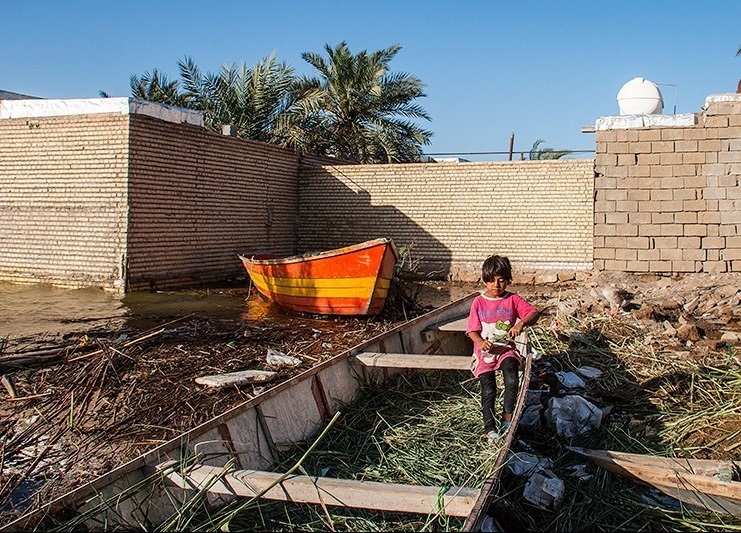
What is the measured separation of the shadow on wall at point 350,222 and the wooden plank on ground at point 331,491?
13.2 m

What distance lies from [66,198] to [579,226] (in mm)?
11096

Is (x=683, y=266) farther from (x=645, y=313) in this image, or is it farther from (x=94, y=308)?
(x=94, y=308)

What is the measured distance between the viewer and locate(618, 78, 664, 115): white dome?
13156 millimetres

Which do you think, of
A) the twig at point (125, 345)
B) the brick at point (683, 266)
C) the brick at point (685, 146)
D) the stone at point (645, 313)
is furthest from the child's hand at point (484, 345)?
the brick at point (685, 146)

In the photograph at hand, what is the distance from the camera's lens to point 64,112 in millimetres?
12461

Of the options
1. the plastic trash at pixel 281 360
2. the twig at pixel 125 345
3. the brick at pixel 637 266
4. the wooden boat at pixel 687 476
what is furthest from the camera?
the brick at pixel 637 266

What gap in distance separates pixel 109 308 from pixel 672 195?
427 inches

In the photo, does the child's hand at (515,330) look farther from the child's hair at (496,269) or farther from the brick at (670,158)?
the brick at (670,158)

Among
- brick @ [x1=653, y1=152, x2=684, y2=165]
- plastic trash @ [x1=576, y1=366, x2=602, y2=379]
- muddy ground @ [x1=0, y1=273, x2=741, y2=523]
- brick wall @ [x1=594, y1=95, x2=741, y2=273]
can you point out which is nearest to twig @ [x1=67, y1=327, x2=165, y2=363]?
muddy ground @ [x1=0, y1=273, x2=741, y2=523]

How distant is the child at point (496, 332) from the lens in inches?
177

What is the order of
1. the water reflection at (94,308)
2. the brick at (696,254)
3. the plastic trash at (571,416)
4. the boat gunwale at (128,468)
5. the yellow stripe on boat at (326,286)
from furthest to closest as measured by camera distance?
the brick at (696,254)
the yellow stripe on boat at (326,286)
the water reflection at (94,308)
the plastic trash at (571,416)
the boat gunwale at (128,468)

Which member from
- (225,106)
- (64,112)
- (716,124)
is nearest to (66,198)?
(64,112)

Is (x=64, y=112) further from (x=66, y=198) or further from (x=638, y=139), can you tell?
(x=638, y=139)

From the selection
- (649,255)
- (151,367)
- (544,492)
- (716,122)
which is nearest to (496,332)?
(544,492)
